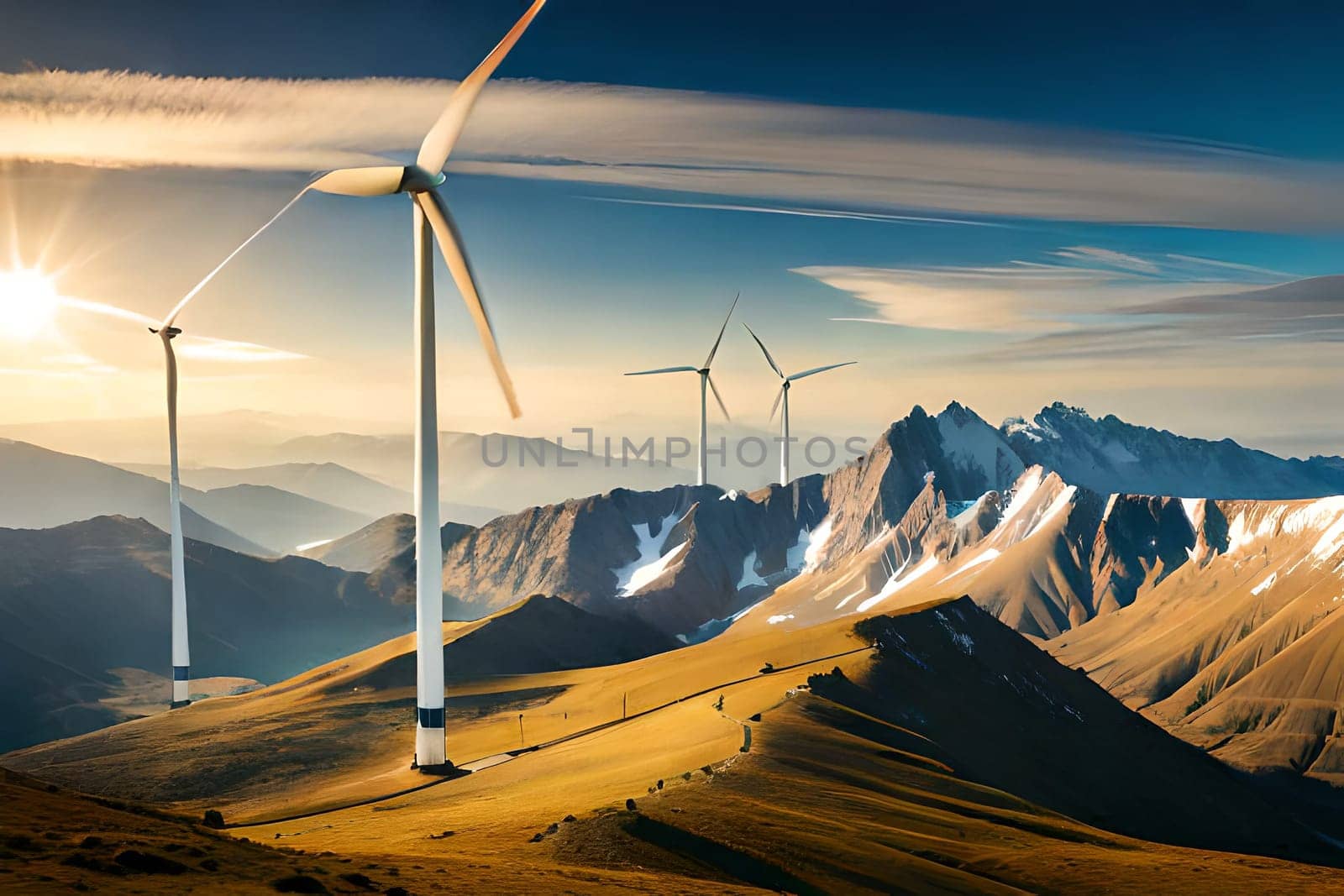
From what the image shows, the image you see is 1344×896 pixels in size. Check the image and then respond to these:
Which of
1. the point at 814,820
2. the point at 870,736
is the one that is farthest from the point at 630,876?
the point at 870,736

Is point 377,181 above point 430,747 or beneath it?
above

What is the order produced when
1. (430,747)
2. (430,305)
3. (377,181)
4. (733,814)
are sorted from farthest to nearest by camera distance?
(430,747) → (430,305) → (377,181) → (733,814)

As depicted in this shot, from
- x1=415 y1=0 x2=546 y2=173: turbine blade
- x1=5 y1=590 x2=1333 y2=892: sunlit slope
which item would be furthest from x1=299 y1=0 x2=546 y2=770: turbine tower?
x1=5 y1=590 x2=1333 y2=892: sunlit slope

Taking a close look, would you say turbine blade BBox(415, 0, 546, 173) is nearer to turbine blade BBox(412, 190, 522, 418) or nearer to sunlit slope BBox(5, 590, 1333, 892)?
turbine blade BBox(412, 190, 522, 418)

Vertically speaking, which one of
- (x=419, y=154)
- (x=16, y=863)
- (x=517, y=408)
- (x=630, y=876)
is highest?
(x=419, y=154)

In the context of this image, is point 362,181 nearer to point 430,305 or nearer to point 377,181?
point 377,181

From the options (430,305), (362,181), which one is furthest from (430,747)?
(362,181)

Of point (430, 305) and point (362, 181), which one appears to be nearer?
point (362, 181)

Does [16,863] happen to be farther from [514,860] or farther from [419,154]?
[419,154]
